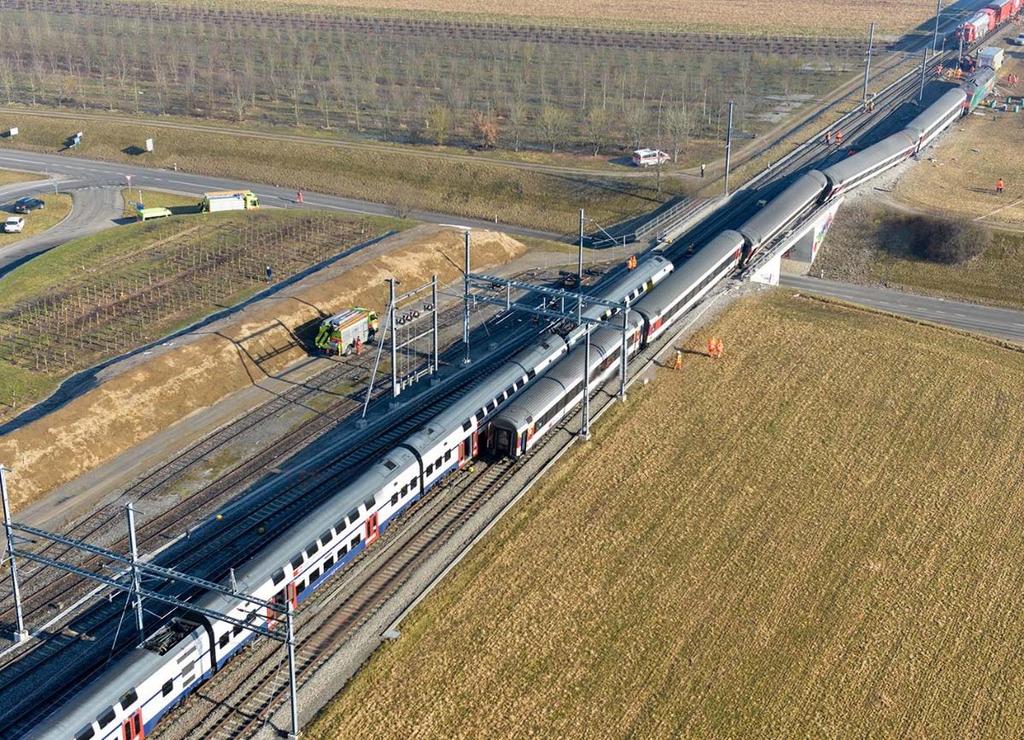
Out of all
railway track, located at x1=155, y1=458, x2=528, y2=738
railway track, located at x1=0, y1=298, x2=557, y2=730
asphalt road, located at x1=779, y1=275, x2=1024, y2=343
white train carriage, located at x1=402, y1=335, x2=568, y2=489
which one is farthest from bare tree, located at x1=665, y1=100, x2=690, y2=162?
railway track, located at x1=155, y1=458, x2=528, y2=738

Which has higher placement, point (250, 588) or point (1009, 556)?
point (250, 588)

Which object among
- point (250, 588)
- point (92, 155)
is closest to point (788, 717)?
point (250, 588)

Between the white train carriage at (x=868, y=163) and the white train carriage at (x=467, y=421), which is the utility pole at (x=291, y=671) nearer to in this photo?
the white train carriage at (x=467, y=421)

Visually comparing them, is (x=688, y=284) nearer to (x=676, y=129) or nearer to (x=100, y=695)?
(x=676, y=129)

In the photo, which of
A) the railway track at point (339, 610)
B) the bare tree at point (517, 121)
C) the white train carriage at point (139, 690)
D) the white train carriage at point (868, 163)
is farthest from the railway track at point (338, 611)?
the bare tree at point (517, 121)

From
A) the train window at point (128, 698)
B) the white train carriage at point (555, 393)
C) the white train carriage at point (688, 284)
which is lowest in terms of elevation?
the train window at point (128, 698)

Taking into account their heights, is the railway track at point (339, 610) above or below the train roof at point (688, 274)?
below

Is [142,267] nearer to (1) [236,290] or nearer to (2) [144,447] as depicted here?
(1) [236,290]
